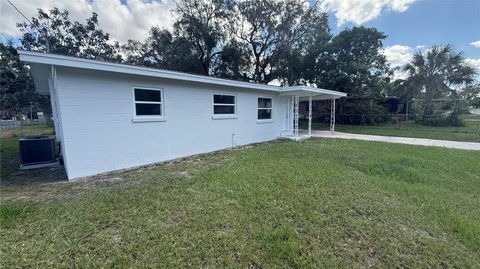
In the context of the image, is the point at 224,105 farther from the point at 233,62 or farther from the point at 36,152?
the point at 233,62

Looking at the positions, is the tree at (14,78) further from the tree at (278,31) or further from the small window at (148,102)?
the small window at (148,102)

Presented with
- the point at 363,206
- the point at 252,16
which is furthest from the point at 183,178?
the point at 252,16

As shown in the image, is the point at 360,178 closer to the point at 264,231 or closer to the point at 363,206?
the point at 363,206

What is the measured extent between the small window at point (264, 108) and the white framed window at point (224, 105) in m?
1.79

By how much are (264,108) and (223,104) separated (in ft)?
9.22

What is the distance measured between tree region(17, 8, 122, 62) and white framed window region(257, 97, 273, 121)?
695 inches

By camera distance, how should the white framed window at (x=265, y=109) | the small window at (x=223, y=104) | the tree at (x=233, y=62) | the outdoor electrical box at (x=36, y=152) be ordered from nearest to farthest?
A: the outdoor electrical box at (x=36, y=152) < the small window at (x=223, y=104) < the white framed window at (x=265, y=109) < the tree at (x=233, y=62)

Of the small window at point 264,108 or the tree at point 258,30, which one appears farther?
the tree at point 258,30

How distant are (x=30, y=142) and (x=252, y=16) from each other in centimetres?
1613

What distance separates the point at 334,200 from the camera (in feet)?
11.8

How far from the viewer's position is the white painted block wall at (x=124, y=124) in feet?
15.6

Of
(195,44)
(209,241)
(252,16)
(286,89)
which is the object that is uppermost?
(252,16)

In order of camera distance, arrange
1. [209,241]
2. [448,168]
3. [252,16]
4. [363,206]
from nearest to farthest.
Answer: [209,241], [363,206], [448,168], [252,16]

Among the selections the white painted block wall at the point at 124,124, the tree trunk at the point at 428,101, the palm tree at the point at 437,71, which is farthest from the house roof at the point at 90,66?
the palm tree at the point at 437,71
